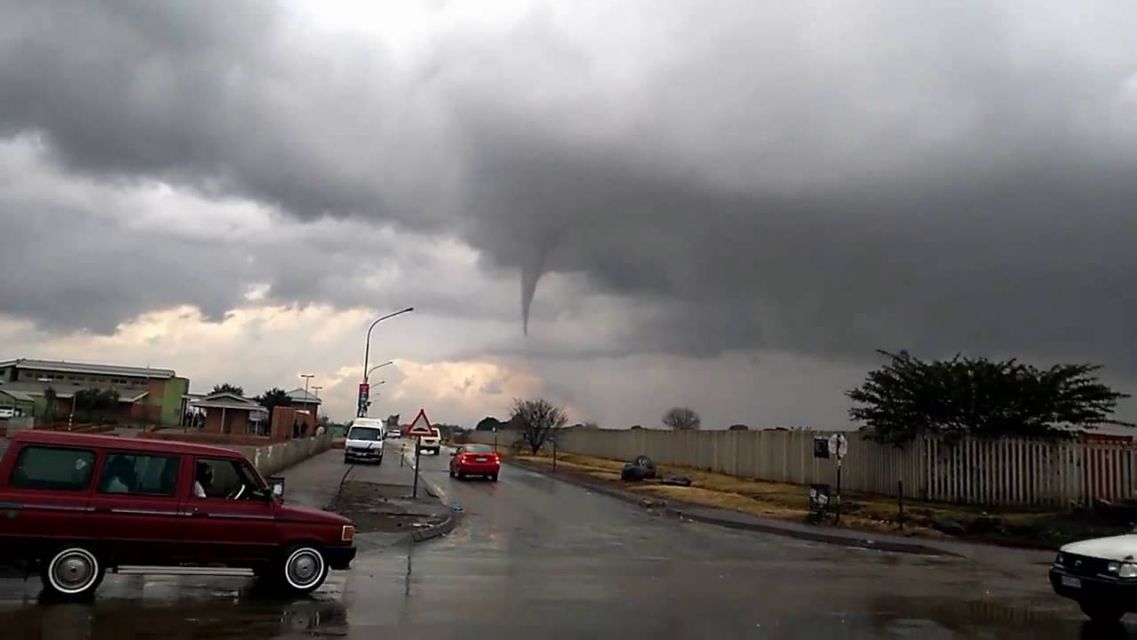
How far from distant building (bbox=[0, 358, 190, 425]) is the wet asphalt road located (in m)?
59.4

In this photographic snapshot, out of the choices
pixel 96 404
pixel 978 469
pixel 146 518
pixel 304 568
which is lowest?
pixel 304 568

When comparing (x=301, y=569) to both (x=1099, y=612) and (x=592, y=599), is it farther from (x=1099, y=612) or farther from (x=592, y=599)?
(x=1099, y=612)

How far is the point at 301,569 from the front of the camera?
41.5 ft

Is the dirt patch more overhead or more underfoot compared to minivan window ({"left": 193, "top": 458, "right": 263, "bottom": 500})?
more underfoot

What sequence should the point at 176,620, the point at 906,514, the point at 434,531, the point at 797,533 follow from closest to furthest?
the point at 176,620 < the point at 434,531 < the point at 797,533 < the point at 906,514

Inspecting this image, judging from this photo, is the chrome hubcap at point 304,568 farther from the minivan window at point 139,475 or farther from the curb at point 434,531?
the curb at point 434,531

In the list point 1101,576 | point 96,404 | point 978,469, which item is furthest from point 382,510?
point 96,404

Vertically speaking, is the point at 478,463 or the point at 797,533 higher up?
the point at 478,463

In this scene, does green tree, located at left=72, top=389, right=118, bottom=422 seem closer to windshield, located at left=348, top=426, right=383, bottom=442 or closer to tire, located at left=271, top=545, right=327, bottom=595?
windshield, located at left=348, top=426, right=383, bottom=442

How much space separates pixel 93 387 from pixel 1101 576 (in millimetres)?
85870

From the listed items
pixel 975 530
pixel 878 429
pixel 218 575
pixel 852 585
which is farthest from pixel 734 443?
pixel 218 575

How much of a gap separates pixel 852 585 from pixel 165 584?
9712 mm

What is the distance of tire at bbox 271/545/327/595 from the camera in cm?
1259

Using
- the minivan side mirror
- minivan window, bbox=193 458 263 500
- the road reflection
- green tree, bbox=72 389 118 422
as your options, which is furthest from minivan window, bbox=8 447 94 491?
green tree, bbox=72 389 118 422
